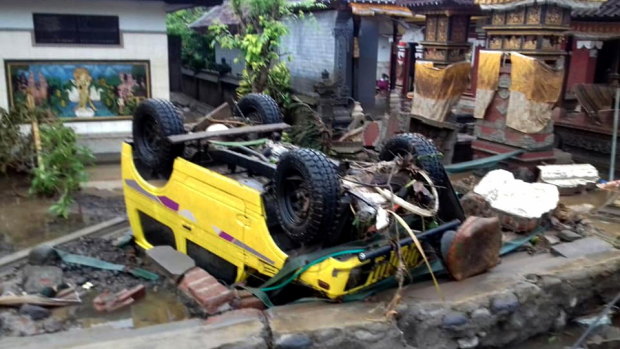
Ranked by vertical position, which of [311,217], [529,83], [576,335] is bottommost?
[576,335]

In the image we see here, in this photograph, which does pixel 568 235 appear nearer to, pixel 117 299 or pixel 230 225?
pixel 230 225

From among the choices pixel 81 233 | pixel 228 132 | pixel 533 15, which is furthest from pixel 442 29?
pixel 81 233

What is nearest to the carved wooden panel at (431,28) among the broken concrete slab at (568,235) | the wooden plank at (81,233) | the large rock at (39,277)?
the broken concrete slab at (568,235)

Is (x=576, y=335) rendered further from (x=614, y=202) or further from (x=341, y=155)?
(x=341, y=155)

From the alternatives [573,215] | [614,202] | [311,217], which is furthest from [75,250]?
[614,202]

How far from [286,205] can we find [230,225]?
72cm

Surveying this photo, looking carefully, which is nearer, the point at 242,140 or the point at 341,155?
the point at 242,140

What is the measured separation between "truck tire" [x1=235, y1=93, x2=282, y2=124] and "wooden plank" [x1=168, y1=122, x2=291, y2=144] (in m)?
0.27

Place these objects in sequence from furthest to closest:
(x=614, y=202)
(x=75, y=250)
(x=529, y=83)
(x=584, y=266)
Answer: (x=529, y=83), (x=614, y=202), (x=75, y=250), (x=584, y=266)

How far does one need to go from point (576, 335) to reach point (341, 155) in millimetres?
5033

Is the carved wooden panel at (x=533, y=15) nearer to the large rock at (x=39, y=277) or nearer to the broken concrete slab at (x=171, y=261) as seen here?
the broken concrete slab at (x=171, y=261)

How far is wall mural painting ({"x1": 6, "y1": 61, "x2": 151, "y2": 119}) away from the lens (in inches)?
397

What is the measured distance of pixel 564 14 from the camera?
30.6 ft

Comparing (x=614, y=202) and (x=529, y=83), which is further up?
(x=529, y=83)
